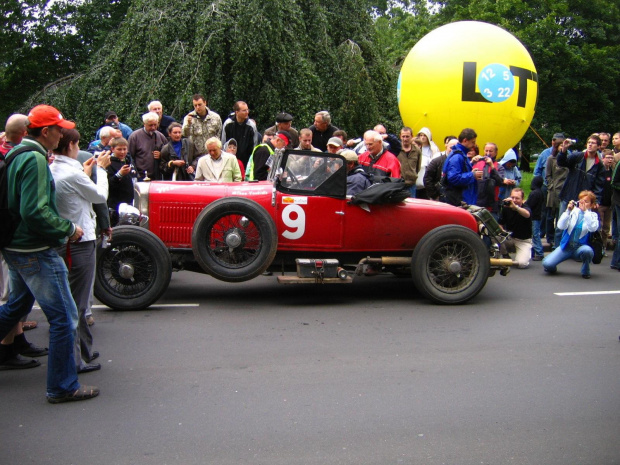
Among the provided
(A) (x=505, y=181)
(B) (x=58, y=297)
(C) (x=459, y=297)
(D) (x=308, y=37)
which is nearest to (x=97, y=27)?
(D) (x=308, y=37)

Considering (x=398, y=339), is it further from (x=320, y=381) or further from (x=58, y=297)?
(x=58, y=297)

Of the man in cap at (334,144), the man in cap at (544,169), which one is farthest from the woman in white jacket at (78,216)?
the man in cap at (544,169)

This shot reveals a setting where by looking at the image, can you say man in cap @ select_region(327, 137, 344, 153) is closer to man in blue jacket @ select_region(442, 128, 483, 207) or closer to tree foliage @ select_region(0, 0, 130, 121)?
man in blue jacket @ select_region(442, 128, 483, 207)

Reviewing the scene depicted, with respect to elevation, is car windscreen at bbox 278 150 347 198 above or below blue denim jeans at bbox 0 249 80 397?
above

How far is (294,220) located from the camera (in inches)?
308

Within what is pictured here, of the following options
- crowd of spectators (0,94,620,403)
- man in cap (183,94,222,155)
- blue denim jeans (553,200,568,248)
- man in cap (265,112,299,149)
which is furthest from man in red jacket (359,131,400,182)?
blue denim jeans (553,200,568,248)

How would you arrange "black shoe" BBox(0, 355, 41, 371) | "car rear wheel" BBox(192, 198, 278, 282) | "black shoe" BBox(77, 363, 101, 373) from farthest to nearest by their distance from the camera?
1. "car rear wheel" BBox(192, 198, 278, 282)
2. "black shoe" BBox(0, 355, 41, 371)
3. "black shoe" BBox(77, 363, 101, 373)

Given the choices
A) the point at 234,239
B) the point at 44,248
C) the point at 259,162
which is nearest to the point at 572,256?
the point at 259,162

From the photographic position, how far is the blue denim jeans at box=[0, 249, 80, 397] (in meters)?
4.68

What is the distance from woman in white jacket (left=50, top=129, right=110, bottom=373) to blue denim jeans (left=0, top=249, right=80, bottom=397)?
151mm

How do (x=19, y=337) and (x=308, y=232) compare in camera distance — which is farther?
(x=308, y=232)

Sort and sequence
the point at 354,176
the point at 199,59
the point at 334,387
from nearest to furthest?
the point at 334,387
the point at 354,176
the point at 199,59

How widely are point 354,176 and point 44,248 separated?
14.7 ft

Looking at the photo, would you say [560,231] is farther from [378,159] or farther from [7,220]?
[7,220]
